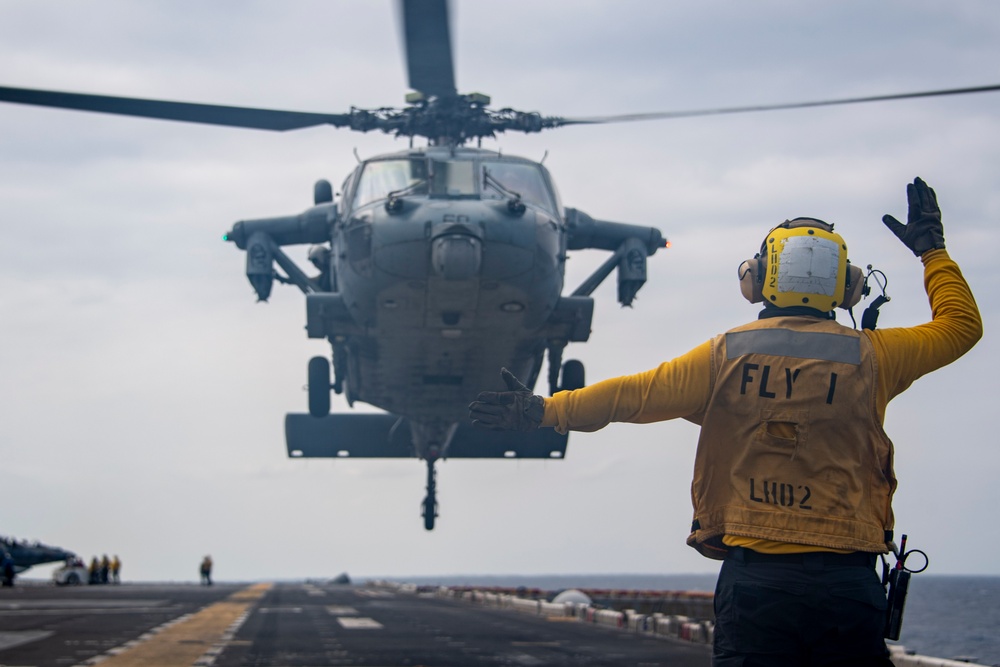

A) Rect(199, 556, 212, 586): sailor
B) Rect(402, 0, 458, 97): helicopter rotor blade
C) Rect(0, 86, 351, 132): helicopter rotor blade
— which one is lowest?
Rect(199, 556, 212, 586): sailor

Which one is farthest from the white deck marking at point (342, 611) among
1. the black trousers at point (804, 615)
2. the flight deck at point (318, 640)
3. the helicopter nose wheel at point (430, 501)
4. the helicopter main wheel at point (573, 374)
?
the black trousers at point (804, 615)

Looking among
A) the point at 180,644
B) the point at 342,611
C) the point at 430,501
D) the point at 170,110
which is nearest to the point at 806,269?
the point at 170,110

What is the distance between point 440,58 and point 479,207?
2133 millimetres

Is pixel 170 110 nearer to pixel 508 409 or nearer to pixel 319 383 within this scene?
pixel 319 383

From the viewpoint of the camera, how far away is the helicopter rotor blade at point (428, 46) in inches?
478

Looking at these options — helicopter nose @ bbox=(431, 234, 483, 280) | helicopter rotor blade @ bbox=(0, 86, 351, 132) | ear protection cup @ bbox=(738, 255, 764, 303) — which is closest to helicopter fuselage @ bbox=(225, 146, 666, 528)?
helicopter nose @ bbox=(431, 234, 483, 280)

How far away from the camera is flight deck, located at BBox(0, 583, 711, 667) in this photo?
13609 millimetres

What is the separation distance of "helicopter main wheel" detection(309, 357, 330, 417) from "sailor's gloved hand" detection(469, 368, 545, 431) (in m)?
15.5

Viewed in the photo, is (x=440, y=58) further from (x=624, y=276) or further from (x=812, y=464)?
(x=812, y=464)

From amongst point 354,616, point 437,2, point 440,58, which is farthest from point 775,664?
point 354,616

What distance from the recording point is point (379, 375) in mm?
18531

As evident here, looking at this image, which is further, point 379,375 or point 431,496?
point 431,496

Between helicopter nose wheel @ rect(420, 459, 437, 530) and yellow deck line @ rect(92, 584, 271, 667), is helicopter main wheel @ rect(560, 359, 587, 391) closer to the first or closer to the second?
helicopter nose wheel @ rect(420, 459, 437, 530)

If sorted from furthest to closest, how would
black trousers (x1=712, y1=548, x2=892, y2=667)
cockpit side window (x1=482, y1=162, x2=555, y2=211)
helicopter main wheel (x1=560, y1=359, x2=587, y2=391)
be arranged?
helicopter main wheel (x1=560, y1=359, x2=587, y2=391) → cockpit side window (x1=482, y1=162, x2=555, y2=211) → black trousers (x1=712, y1=548, x2=892, y2=667)
